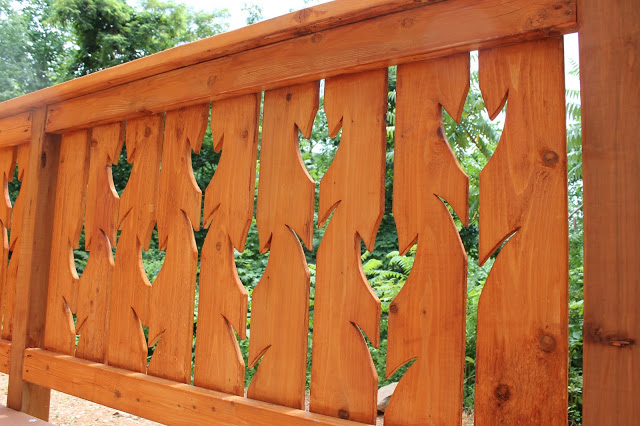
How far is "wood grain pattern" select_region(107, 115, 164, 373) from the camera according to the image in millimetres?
1434

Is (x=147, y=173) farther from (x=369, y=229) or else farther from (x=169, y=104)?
(x=369, y=229)

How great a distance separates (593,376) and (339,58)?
0.78 meters

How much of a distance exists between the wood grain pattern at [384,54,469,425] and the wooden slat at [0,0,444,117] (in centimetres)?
18

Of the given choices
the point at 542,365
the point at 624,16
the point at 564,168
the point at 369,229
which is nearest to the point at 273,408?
the point at 369,229

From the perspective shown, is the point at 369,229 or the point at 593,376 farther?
the point at 369,229

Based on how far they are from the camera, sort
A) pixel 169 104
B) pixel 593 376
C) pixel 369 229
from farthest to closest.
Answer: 1. pixel 169 104
2. pixel 369 229
3. pixel 593 376

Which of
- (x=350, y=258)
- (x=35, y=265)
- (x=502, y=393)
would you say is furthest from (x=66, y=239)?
(x=502, y=393)

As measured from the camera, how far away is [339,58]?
3.61ft

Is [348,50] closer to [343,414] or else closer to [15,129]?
[343,414]

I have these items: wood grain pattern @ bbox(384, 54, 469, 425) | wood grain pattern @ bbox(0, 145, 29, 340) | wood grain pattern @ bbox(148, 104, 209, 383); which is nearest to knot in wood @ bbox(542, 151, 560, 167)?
wood grain pattern @ bbox(384, 54, 469, 425)

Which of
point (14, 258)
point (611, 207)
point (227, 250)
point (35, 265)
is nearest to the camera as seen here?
point (611, 207)

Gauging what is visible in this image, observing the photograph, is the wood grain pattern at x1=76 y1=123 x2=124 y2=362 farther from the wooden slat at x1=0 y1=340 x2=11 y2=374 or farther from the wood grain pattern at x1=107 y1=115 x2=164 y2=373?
the wooden slat at x1=0 y1=340 x2=11 y2=374

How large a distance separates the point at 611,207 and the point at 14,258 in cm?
194

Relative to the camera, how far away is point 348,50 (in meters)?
1.09
